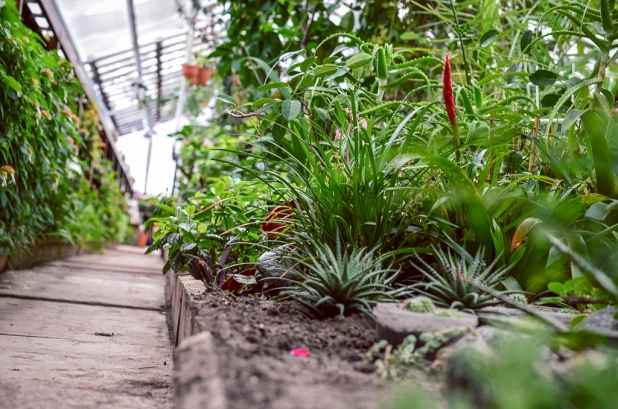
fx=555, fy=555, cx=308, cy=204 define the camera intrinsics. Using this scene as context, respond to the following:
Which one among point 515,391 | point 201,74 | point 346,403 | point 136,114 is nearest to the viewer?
point 515,391

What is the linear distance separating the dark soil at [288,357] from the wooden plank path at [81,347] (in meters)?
0.22

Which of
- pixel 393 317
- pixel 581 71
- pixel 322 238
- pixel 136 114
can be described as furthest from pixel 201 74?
pixel 136 114

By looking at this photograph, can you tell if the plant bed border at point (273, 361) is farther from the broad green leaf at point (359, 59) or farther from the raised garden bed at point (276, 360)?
the broad green leaf at point (359, 59)

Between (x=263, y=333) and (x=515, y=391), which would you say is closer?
(x=515, y=391)

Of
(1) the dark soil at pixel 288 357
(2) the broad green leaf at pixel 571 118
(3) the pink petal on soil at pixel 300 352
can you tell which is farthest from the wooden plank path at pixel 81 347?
(2) the broad green leaf at pixel 571 118

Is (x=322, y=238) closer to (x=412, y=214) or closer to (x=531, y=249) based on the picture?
(x=412, y=214)

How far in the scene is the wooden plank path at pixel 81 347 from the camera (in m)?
0.96

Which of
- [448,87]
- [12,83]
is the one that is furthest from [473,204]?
[12,83]

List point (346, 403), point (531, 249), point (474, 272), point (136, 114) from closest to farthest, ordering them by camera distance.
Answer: point (346, 403), point (474, 272), point (531, 249), point (136, 114)

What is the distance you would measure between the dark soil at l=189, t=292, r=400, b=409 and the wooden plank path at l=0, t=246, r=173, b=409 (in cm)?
22

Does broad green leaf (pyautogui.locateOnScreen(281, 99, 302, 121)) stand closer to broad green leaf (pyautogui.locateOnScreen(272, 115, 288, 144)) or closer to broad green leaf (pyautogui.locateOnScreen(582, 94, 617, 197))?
broad green leaf (pyautogui.locateOnScreen(272, 115, 288, 144))

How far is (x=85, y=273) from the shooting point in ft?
11.7

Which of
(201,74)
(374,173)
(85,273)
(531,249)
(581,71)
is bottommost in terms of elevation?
(85,273)

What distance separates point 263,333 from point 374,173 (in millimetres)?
507
